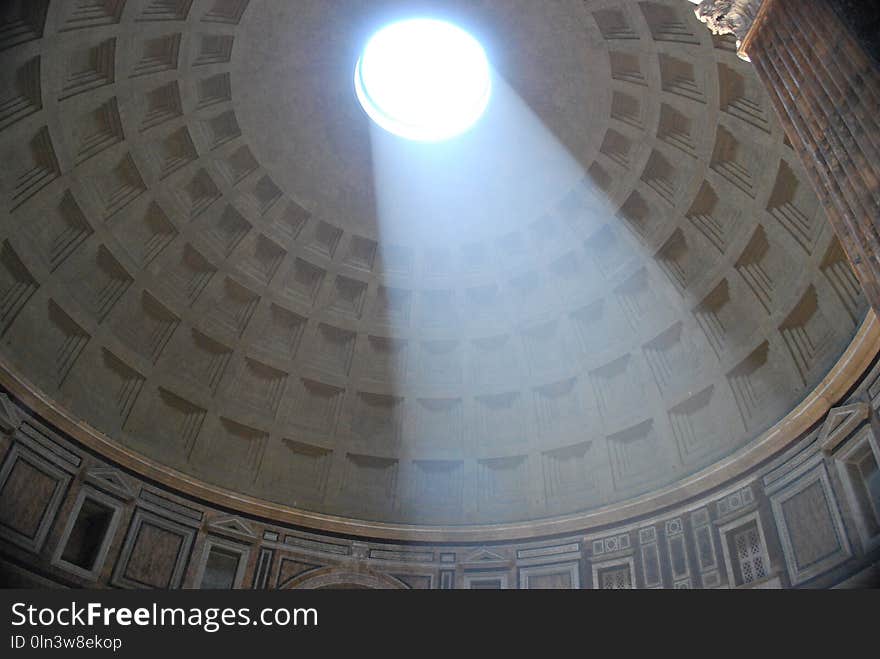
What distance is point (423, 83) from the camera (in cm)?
2053

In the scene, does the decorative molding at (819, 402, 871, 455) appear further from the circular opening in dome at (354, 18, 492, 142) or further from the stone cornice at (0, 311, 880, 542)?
the circular opening in dome at (354, 18, 492, 142)

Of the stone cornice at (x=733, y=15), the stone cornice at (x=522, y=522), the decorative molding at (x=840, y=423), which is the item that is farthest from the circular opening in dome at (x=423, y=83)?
the decorative molding at (x=840, y=423)

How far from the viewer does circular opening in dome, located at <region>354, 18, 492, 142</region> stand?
19.1 metres

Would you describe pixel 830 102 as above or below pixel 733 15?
below

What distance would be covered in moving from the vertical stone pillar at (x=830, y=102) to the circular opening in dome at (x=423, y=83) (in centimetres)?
1097

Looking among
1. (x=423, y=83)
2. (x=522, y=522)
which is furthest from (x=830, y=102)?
(x=423, y=83)

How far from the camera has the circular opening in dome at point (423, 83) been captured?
19.1 meters

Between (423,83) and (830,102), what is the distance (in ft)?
48.5

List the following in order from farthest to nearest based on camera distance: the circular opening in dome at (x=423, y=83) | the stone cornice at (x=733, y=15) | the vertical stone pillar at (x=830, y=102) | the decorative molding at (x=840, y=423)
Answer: the circular opening in dome at (x=423, y=83) < the decorative molding at (x=840, y=423) < the stone cornice at (x=733, y=15) < the vertical stone pillar at (x=830, y=102)

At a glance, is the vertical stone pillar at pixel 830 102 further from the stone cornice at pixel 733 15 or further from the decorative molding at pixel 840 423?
the decorative molding at pixel 840 423

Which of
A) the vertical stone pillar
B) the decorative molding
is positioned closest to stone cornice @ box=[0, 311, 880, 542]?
the decorative molding

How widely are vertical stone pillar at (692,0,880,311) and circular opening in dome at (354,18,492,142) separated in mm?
10974

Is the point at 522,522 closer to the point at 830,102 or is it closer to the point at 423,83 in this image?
the point at 423,83

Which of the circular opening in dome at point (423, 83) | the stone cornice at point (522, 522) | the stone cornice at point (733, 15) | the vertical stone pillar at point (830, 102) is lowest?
the vertical stone pillar at point (830, 102)
